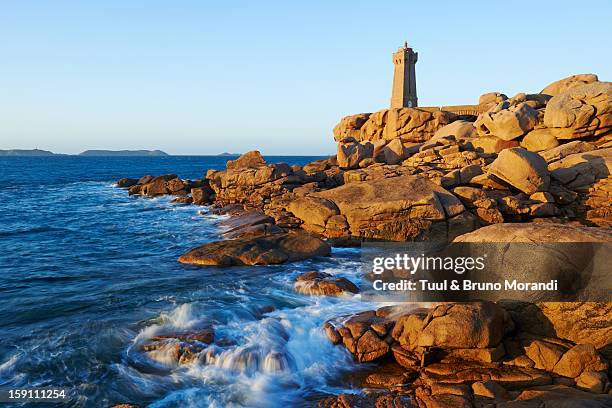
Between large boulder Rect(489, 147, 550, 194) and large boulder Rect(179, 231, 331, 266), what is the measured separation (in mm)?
10856

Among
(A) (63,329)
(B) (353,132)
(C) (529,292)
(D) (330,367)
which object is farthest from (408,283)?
(B) (353,132)

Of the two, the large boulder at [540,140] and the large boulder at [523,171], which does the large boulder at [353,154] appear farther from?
the large boulder at [523,171]

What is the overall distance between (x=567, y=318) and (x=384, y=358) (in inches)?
158

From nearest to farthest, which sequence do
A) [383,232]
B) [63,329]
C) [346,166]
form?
[63,329]
[383,232]
[346,166]

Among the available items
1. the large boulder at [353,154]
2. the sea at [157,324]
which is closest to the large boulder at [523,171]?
the sea at [157,324]

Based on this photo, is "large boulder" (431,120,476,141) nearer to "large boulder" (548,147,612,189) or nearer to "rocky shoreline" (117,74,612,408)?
"rocky shoreline" (117,74,612,408)

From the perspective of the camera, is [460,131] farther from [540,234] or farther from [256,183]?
[540,234]

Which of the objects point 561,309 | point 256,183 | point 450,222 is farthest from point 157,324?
point 256,183

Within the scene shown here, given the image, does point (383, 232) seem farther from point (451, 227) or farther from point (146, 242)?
point (146, 242)

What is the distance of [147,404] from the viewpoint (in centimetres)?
781

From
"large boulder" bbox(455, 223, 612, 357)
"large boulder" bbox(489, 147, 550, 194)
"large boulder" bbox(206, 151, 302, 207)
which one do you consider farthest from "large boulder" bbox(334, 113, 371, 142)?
"large boulder" bbox(455, 223, 612, 357)

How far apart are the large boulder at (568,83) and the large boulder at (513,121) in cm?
741

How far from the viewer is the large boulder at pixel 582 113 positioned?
26188 mm

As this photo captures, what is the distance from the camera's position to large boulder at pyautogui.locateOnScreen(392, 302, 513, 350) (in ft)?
27.8
